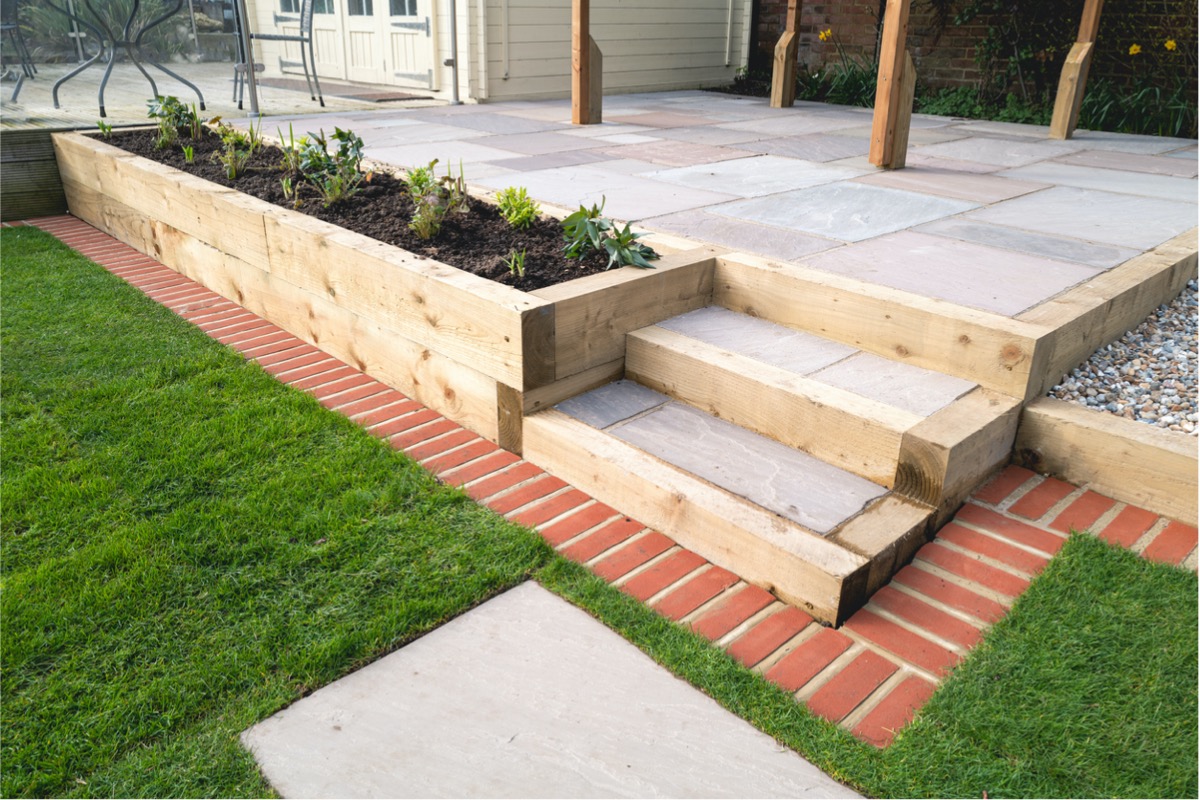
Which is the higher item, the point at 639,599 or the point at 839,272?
the point at 839,272

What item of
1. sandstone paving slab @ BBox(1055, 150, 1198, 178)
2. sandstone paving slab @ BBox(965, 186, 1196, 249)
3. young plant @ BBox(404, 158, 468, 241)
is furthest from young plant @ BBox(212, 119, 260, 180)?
sandstone paving slab @ BBox(1055, 150, 1198, 178)

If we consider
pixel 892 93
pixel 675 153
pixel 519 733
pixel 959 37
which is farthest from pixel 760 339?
pixel 959 37

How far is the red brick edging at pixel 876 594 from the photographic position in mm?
1864

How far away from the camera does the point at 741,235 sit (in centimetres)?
360

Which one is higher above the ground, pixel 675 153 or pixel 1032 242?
pixel 675 153

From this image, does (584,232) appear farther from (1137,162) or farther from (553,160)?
(1137,162)

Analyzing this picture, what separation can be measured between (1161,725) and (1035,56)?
7.15 meters

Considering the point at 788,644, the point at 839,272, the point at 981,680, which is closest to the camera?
the point at 981,680

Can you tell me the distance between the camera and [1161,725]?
166cm

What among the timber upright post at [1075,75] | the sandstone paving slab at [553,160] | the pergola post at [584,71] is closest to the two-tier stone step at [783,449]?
the sandstone paving slab at [553,160]

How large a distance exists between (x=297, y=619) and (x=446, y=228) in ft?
6.21

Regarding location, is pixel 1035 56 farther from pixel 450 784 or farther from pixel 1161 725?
pixel 450 784

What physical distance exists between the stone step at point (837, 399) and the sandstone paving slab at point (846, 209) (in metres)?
0.92

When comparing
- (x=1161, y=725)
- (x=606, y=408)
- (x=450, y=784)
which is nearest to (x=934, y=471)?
(x=1161, y=725)
